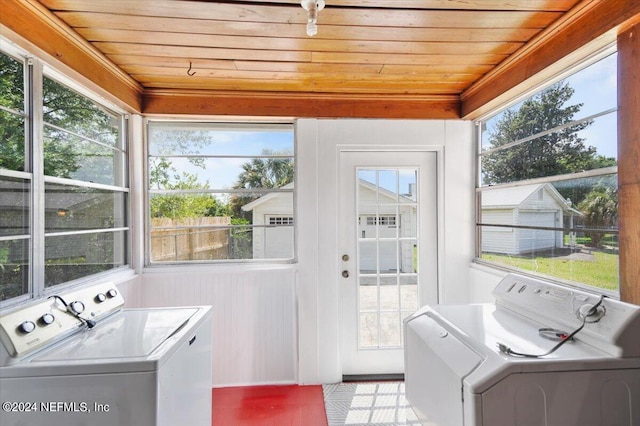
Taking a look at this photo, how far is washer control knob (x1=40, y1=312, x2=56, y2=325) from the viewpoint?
128 cm

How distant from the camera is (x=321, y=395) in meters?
2.35

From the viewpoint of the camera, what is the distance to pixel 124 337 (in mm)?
1367

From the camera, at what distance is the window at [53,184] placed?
4.80 feet

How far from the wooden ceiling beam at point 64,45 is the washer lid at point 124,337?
1327mm

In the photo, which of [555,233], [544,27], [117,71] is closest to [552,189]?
[555,233]

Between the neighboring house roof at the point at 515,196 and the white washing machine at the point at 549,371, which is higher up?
the neighboring house roof at the point at 515,196

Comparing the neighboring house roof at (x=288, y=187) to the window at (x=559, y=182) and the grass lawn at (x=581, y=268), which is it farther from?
the grass lawn at (x=581, y=268)

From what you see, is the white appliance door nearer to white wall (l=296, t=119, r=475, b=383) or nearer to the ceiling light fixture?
white wall (l=296, t=119, r=475, b=383)

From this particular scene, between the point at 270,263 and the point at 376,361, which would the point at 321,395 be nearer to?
the point at 376,361

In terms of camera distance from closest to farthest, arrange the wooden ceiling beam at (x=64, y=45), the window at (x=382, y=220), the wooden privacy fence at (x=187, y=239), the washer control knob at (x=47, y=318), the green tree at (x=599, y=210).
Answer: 1. the washer control knob at (x=47, y=318)
2. the wooden ceiling beam at (x=64, y=45)
3. the green tree at (x=599, y=210)
4. the wooden privacy fence at (x=187, y=239)
5. the window at (x=382, y=220)

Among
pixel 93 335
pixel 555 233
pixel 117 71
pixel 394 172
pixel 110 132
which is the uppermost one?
pixel 117 71

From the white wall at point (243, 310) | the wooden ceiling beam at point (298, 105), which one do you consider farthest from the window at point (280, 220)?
the wooden ceiling beam at point (298, 105)

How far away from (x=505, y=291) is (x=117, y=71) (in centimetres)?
264

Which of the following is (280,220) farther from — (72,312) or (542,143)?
(542,143)
